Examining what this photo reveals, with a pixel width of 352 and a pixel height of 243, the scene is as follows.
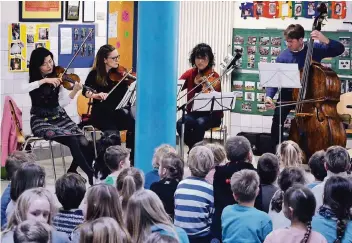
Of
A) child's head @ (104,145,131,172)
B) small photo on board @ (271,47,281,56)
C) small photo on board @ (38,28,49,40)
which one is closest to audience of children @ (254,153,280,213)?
child's head @ (104,145,131,172)

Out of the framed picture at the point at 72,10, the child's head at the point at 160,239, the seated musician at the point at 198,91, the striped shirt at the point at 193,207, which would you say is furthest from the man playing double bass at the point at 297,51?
the child's head at the point at 160,239

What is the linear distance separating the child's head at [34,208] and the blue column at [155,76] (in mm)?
3013

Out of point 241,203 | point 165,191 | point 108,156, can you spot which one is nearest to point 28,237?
point 241,203

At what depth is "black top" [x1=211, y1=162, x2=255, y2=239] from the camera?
5238 mm

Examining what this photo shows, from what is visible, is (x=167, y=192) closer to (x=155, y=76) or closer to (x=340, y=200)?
(x=340, y=200)

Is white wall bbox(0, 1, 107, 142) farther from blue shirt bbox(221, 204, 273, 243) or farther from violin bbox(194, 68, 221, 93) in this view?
blue shirt bbox(221, 204, 273, 243)

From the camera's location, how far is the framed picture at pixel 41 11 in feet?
31.2

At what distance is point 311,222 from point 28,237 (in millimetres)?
1780

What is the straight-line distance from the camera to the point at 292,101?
914 centimetres

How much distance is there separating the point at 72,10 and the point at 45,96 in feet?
7.18

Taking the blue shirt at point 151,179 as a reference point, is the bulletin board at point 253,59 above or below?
above

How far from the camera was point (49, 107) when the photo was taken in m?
8.41

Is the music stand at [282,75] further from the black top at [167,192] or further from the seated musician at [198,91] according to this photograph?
the black top at [167,192]

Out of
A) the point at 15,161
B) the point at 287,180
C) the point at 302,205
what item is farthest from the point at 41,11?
the point at 302,205
